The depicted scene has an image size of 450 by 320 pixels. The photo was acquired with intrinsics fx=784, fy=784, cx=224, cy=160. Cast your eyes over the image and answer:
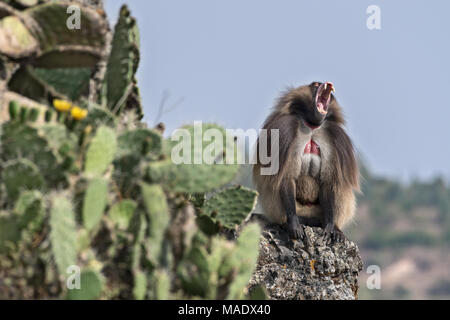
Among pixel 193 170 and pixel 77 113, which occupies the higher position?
pixel 77 113

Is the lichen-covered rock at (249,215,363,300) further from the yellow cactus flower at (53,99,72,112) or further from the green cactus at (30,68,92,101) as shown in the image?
the yellow cactus flower at (53,99,72,112)

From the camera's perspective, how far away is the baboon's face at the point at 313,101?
26.2 feet

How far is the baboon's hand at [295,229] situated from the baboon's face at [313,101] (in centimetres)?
110

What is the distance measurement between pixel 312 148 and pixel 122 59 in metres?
3.12

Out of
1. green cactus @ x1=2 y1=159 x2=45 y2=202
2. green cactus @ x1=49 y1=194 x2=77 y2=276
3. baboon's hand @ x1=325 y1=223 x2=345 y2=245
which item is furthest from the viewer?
baboon's hand @ x1=325 y1=223 x2=345 y2=245

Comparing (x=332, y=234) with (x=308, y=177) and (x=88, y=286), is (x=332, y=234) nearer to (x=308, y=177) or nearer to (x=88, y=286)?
(x=308, y=177)

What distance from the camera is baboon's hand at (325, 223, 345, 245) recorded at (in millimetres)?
7664

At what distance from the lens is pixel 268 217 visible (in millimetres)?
8188

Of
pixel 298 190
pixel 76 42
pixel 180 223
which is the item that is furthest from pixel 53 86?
pixel 298 190

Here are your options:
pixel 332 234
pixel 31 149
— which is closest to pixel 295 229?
pixel 332 234

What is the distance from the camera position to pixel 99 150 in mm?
4871

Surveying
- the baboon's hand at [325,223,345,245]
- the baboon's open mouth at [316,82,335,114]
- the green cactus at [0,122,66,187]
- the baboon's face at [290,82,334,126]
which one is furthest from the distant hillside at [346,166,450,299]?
the green cactus at [0,122,66,187]
